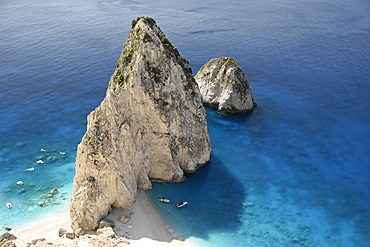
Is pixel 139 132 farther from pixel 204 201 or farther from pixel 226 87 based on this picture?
pixel 226 87

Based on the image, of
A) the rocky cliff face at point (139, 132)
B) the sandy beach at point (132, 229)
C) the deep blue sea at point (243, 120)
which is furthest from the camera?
the deep blue sea at point (243, 120)

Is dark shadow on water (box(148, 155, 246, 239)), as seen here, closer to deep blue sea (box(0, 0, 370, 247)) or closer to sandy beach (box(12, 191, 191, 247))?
deep blue sea (box(0, 0, 370, 247))

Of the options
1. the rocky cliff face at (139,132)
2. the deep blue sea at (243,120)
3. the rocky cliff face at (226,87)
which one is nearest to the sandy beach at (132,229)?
the deep blue sea at (243,120)

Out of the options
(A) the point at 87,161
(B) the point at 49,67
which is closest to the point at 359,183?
(A) the point at 87,161

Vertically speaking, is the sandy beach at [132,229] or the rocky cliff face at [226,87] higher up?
the rocky cliff face at [226,87]

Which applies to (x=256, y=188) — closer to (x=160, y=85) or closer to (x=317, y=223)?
(x=317, y=223)

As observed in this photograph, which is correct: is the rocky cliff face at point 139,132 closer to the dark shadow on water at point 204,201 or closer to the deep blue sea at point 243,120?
the dark shadow on water at point 204,201
